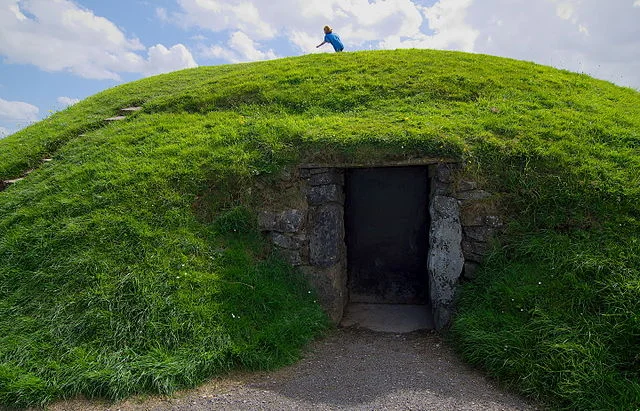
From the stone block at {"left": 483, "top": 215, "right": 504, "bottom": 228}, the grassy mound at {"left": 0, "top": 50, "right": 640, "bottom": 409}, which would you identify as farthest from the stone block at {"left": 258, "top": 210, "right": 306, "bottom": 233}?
the stone block at {"left": 483, "top": 215, "right": 504, "bottom": 228}

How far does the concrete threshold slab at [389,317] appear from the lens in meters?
6.69

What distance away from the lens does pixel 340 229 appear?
6758 mm

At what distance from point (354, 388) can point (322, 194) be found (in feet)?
9.27

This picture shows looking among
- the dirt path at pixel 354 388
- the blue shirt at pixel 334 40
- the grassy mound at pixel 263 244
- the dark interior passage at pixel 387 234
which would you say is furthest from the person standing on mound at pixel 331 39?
the dirt path at pixel 354 388

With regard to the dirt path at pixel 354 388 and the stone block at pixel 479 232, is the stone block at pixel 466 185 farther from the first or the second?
the dirt path at pixel 354 388

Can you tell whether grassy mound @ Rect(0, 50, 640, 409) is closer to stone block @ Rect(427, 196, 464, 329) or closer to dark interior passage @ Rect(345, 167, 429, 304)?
stone block @ Rect(427, 196, 464, 329)

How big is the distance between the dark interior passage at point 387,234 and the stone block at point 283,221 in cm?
168

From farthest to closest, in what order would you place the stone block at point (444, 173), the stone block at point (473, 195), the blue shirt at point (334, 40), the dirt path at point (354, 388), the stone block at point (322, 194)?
the blue shirt at point (334, 40)
the stone block at point (322, 194)
the stone block at point (444, 173)
the stone block at point (473, 195)
the dirt path at point (354, 388)

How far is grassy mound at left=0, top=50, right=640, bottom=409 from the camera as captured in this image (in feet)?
15.7

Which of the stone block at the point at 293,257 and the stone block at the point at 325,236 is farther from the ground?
the stone block at the point at 325,236

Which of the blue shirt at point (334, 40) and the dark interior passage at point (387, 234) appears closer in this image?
the dark interior passage at point (387, 234)

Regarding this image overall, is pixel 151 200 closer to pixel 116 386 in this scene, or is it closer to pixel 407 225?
pixel 116 386

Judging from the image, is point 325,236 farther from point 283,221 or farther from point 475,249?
point 475,249

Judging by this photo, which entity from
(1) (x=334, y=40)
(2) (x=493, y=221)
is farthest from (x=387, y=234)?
(1) (x=334, y=40)
